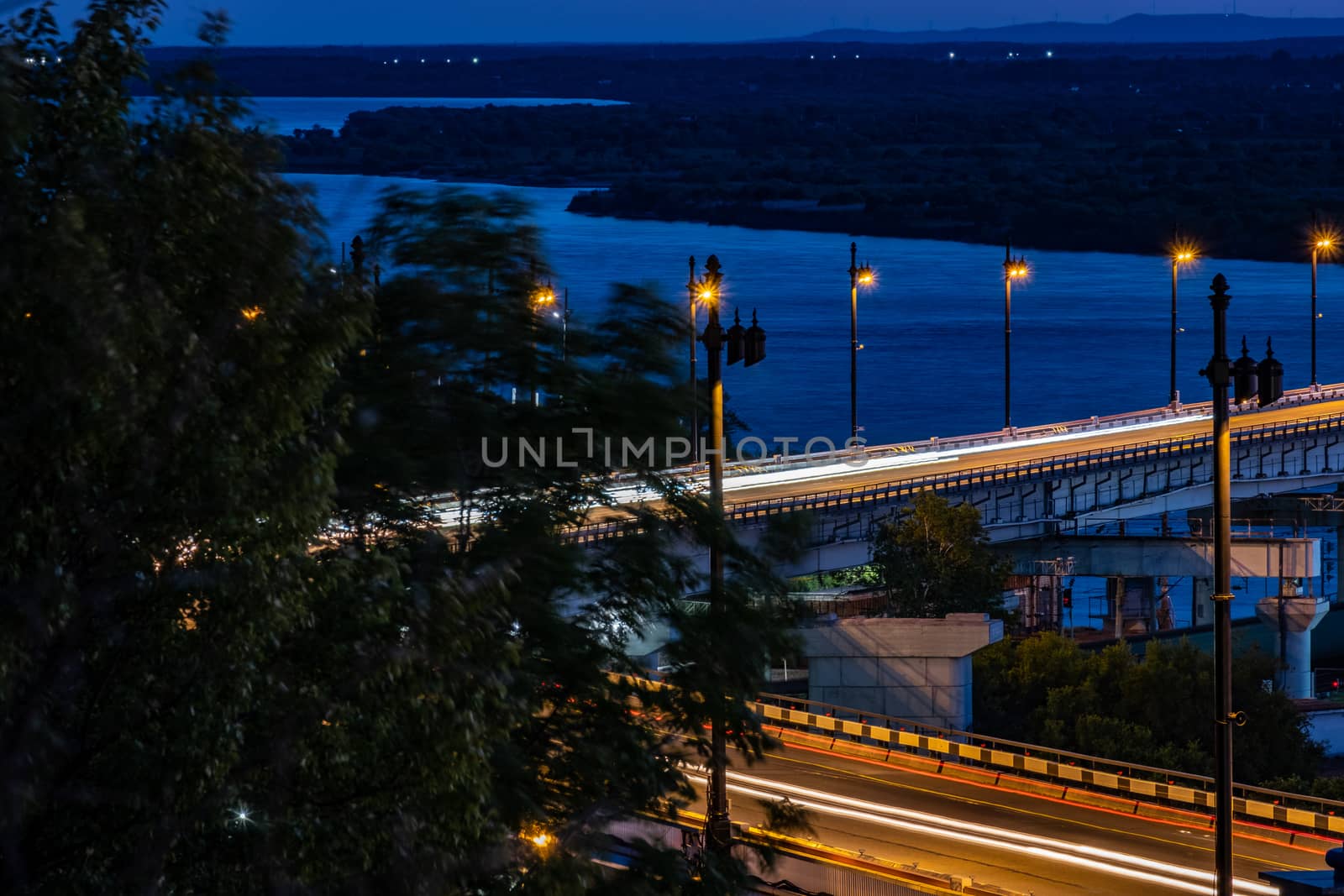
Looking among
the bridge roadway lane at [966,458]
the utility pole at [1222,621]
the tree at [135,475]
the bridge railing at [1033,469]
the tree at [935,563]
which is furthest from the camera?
the bridge roadway lane at [966,458]

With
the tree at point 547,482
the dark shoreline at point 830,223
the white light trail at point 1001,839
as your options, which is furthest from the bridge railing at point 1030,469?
the dark shoreline at point 830,223

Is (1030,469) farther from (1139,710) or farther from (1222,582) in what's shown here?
(1222,582)

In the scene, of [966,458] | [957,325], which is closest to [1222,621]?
[966,458]

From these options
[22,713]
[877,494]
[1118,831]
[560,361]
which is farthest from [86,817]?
[877,494]

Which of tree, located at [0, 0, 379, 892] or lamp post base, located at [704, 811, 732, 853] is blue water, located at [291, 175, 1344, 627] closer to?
lamp post base, located at [704, 811, 732, 853]

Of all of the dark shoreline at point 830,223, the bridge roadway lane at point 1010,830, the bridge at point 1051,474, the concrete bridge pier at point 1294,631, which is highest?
the dark shoreline at point 830,223

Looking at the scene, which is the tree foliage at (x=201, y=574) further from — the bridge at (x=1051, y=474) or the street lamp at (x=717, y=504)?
the bridge at (x=1051, y=474)

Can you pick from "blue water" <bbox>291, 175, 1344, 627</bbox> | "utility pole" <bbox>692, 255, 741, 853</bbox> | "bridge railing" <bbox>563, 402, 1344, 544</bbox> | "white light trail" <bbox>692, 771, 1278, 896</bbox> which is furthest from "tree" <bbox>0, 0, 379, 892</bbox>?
"blue water" <bbox>291, 175, 1344, 627</bbox>
